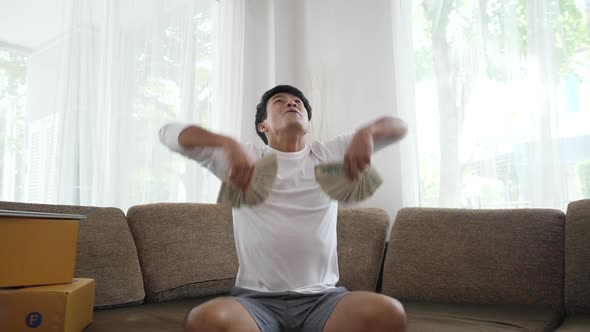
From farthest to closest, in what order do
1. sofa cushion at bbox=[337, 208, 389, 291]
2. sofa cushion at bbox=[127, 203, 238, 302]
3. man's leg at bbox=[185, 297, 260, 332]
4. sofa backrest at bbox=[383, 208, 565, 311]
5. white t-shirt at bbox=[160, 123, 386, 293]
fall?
sofa cushion at bbox=[337, 208, 389, 291] < sofa cushion at bbox=[127, 203, 238, 302] < sofa backrest at bbox=[383, 208, 565, 311] < white t-shirt at bbox=[160, 123, 386, 293] < man's leg at bbox=[185, 297, 260, 332]

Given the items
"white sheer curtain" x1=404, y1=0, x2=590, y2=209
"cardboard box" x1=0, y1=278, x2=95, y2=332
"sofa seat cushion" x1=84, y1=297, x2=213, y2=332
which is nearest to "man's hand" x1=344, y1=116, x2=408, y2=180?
"sofa seat cushion" x1=84, y1=297, x2=213, y2=332

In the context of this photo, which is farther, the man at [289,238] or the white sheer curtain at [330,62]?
the white sheer curtain at [330,62]

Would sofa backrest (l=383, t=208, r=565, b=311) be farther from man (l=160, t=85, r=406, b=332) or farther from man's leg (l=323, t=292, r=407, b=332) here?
man's leg (l=323, t=292, r=407, b=332)

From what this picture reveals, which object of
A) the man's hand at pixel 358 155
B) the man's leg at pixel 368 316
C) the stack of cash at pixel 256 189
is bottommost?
the man's leg at pixel 368 316

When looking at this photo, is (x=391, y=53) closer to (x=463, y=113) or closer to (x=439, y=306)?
(x=463, y=113)

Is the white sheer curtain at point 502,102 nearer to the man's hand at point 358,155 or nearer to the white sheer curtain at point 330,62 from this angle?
the white sheer curtain at point 330,62

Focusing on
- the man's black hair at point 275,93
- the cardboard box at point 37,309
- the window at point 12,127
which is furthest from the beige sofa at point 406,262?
the window at point 12,127

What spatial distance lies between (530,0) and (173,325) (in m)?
2.13

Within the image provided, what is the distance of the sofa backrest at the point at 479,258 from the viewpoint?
1.82 meters

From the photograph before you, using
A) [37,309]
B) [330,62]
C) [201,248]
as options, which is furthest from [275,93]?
[330,62]

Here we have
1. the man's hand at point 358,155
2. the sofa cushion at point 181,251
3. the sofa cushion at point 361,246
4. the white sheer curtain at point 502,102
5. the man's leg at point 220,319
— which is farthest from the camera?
the white sheer curtain at point 502,102

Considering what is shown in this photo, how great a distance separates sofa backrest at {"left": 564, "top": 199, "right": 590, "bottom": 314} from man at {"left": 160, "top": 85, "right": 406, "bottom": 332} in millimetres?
754

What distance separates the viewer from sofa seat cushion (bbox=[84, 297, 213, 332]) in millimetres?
1472

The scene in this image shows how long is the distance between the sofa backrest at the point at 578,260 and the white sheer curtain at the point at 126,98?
1.95m
